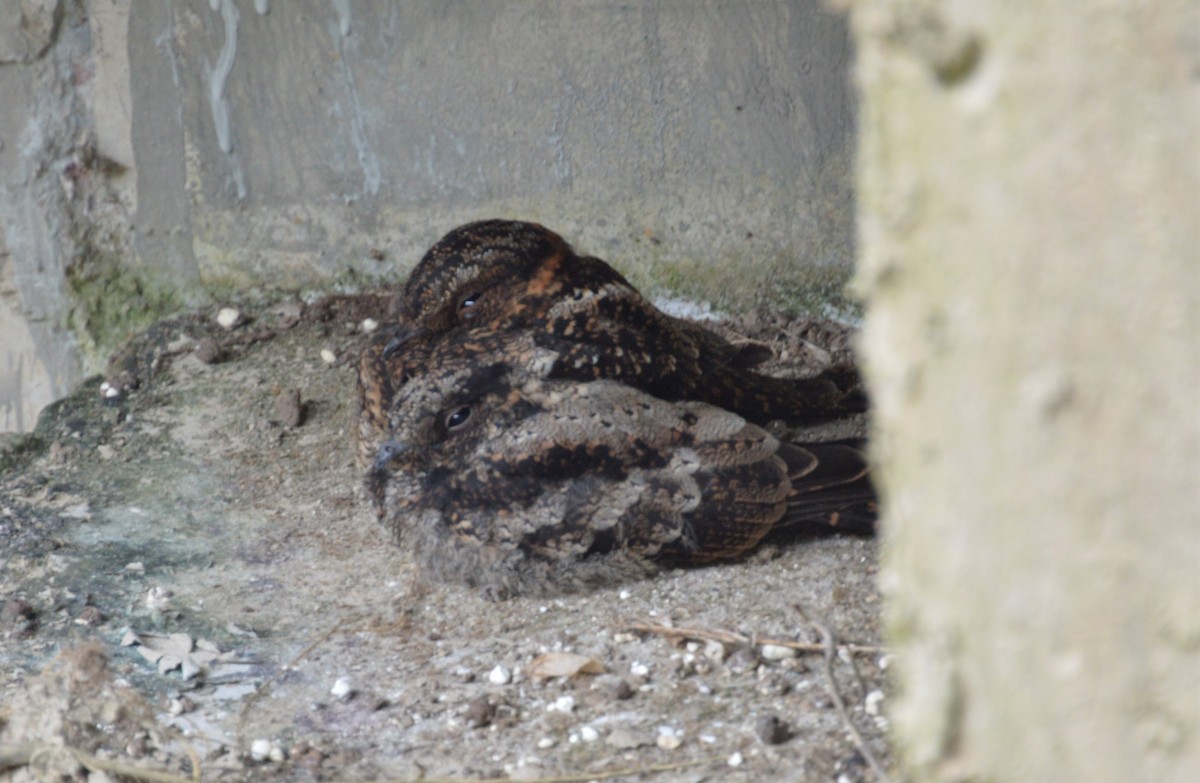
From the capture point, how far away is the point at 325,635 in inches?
125

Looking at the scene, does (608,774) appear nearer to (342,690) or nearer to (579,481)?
(342,690)

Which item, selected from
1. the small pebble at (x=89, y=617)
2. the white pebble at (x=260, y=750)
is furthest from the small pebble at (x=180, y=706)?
the small pebble at (x=89, y=617)

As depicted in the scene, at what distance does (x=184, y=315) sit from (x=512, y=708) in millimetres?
3134

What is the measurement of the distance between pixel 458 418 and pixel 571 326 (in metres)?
0.43

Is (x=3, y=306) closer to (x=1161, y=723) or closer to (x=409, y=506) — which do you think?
(x=409, y=506)

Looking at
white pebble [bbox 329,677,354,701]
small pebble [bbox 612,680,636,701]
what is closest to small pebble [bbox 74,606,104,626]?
white pebble [bbox 329,677,354,701]

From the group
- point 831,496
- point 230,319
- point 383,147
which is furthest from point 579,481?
point 230,319

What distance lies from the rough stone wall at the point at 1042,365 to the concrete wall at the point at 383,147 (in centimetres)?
352

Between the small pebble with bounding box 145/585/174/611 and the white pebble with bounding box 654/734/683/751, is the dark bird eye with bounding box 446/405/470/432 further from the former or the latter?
the white pebble with bounding box 654/734/683/751

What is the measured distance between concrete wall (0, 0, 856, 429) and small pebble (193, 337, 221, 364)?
492 millimetres

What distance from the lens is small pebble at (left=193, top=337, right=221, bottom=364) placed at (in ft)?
15.8

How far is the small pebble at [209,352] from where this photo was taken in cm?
483

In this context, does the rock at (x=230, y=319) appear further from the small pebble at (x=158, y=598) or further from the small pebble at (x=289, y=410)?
the small pebble at (x=158, y=598)

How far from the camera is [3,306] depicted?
5.29 meters
